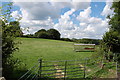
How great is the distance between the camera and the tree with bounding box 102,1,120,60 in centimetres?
1060

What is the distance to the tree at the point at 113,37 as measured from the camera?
1060 centimetres

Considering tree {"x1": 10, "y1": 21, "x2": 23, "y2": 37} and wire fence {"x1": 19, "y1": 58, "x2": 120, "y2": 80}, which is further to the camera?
wire fence {"x1": 19, "y1": 58, "x2": 120, "y2": 80}

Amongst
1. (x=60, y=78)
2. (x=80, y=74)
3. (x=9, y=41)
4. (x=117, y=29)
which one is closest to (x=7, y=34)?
(x=9, y=41)

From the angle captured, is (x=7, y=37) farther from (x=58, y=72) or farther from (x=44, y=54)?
(x=44, y=54)

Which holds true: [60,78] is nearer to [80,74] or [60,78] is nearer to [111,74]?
[80,74]

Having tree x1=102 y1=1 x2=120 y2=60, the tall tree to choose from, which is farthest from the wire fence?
tree x1=102 y1=1 x2=120 y2=60

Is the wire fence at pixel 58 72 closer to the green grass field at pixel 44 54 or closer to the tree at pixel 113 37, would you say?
the green grass field at pixel 44 54

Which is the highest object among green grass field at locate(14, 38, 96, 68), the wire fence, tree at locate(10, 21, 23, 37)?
tree at locate(10, 21, 23, 37)

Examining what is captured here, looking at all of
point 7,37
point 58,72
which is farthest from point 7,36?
point 58,72

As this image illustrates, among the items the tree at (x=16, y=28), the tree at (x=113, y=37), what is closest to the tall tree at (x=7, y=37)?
the tree at (x=16, y=28)

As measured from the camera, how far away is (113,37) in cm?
1077

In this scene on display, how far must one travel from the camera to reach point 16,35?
4773 millimetres

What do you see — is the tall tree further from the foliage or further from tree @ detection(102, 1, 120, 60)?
tree @ detection(102, 1, 120, 60)

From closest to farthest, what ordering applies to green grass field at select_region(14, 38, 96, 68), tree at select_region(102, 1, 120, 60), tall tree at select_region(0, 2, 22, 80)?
tall tree at select_region(0, 2, 22, 80)
green grass field at select_region(14, 38, 96, 68)
tree at select_region(102, 1, 120, 60)
